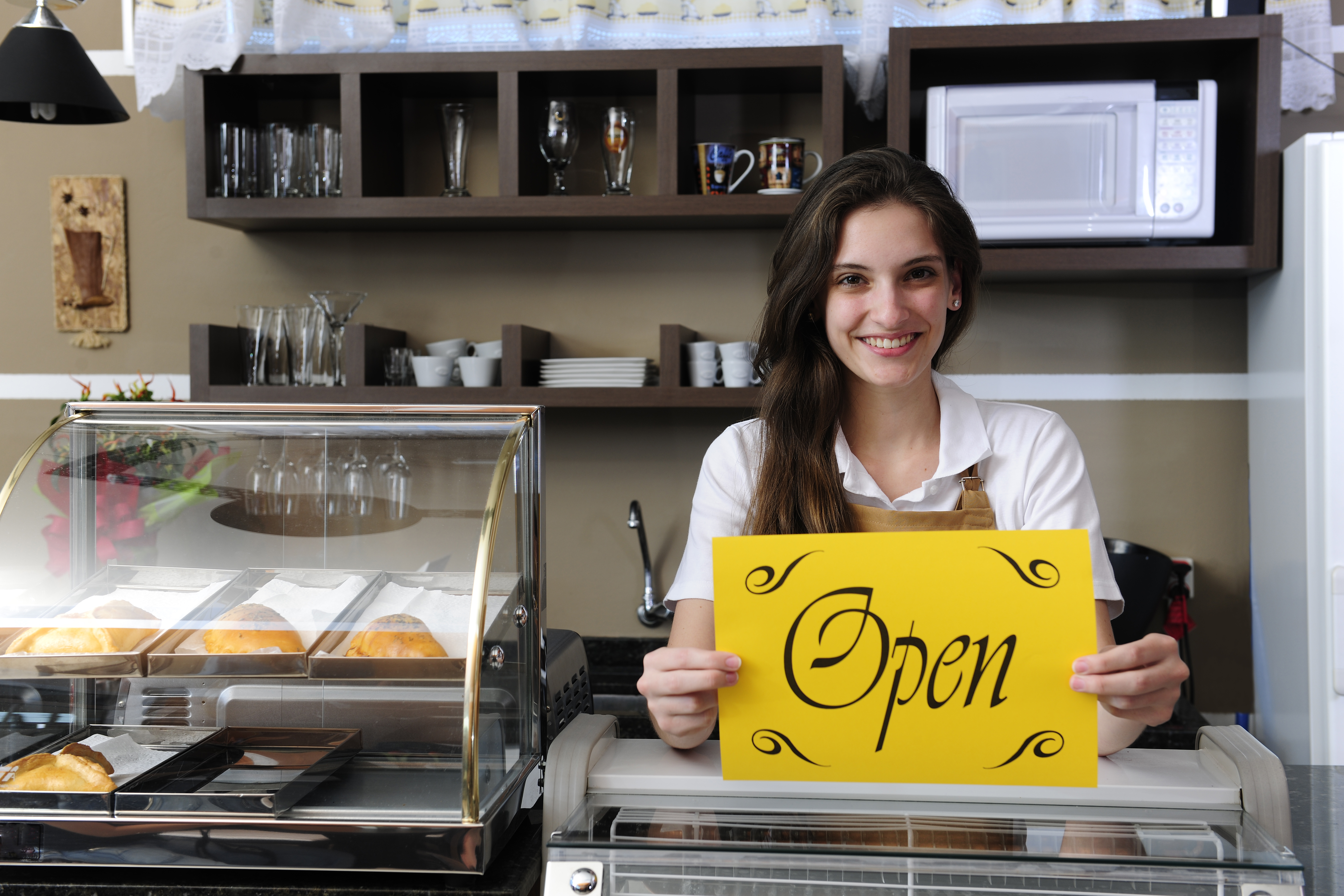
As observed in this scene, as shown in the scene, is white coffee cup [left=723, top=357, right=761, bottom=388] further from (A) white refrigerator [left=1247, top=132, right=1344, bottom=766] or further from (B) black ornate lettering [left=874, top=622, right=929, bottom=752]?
(B) black ornate lettering [left=874, top=622, right=929, bottom=752]

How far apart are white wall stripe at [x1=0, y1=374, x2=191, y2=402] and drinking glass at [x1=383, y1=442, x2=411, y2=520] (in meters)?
1.86

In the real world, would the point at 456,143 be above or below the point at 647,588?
above

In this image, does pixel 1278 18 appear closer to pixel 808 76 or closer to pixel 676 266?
pixel 808 76

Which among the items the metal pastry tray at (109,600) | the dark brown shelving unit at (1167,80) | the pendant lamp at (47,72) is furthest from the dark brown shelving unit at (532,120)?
the metal pastry tray at (109,600)

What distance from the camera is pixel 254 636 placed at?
39.3 inches

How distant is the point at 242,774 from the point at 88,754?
0.17 metres

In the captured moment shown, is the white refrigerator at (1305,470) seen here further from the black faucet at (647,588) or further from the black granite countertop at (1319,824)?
the black faucet at (647,588)

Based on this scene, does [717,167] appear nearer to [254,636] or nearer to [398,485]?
[398,485]

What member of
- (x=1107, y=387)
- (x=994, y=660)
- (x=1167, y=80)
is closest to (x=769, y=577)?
(x=994, y=660)

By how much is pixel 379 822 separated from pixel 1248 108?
2265 millimetres

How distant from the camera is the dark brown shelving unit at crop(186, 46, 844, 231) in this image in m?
2.20

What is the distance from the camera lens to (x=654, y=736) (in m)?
1.65

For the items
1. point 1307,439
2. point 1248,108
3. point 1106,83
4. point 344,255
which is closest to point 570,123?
point 344,255

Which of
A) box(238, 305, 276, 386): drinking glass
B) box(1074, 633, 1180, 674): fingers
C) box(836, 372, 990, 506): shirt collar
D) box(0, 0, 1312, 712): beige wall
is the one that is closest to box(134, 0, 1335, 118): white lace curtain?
box(0, 0, 1312, 712): beige wall
